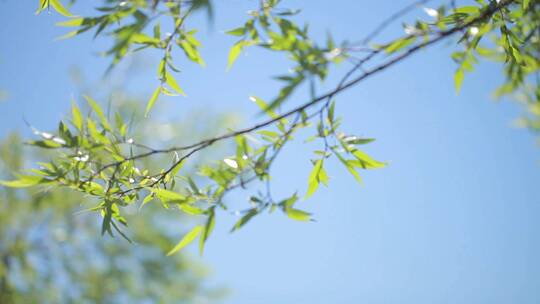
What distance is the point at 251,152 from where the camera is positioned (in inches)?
33.3

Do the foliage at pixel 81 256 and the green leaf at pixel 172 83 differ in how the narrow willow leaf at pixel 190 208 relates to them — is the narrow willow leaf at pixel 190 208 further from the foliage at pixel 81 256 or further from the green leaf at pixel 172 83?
the foliage at pixel 81 256

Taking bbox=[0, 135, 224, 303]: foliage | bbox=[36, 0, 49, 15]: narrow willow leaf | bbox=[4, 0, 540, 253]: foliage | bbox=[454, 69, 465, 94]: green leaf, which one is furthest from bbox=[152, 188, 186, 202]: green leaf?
bbox=[0, 135, 224, 303]: foliage

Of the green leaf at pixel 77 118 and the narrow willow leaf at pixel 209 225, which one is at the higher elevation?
the green leaf at pixel 77 118

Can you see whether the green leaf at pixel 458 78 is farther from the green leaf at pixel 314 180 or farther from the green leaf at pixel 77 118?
the green leaf at pixel 77 118

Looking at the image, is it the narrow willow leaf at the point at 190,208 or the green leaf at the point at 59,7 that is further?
the green leaf at the point at 59,7

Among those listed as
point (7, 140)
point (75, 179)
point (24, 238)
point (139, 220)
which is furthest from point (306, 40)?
point (7, 140)

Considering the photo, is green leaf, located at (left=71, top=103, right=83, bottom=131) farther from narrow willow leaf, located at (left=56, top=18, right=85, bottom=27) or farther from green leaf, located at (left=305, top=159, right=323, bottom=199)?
green leaf, located at (left=305, top=159, right=323, bottom=199)

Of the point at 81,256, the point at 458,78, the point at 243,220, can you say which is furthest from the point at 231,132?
the point at 81,256

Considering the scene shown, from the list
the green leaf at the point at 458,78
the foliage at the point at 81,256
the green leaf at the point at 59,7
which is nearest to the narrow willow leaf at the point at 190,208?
the green leaf at the point at 59,7

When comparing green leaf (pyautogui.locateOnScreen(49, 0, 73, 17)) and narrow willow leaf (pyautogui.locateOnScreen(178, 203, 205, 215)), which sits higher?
green leaf (pyautogui.locateOnScreen(49, 0, 73, 17))

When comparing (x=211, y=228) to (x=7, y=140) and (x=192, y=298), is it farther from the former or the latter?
(x=7, y=140)

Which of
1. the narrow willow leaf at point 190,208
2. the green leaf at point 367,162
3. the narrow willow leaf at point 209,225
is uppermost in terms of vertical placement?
the green leaf at point 367,162

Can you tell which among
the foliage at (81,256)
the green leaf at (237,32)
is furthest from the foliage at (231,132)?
the foliage at (81,256)

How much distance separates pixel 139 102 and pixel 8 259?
2.50 m
